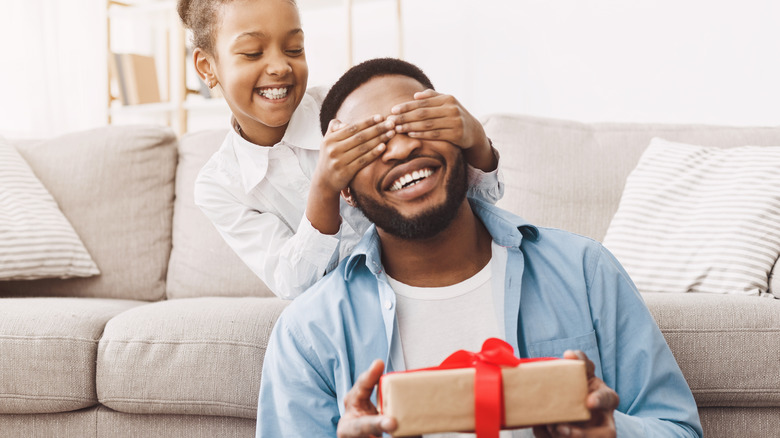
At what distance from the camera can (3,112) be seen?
3553mm

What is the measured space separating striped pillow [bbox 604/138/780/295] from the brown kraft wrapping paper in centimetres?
99

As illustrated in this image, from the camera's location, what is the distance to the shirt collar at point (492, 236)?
1155 millimetres

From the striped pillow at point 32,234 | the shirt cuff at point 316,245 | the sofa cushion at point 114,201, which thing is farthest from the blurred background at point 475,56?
the shirt cuff at point 316,245

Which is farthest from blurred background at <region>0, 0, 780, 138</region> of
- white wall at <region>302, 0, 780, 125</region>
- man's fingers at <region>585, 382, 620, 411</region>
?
man's fingers at <region>585, 382, 620, 411</region>

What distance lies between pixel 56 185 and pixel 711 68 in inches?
96.3

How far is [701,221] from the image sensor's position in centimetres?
171

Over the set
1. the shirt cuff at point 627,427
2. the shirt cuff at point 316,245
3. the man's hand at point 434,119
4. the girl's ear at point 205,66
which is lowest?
the shirt cuff at point 627,427

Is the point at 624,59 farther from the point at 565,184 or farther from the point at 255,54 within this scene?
the point at 255,54

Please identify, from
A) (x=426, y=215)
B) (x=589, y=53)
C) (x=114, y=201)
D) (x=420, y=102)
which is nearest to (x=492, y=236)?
(x=426, y=215)

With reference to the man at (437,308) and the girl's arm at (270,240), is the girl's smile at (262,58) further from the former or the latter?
the man at (437,308)

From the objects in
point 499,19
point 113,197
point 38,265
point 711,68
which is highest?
point 499,19

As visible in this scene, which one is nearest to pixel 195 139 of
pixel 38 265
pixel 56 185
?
pixel 56 185

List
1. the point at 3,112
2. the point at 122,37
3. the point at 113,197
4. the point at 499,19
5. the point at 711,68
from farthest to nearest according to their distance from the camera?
the point at 122,37 → the point at 3,112 → the point at 499,19 → the point at 711,68 → the point at 113,197

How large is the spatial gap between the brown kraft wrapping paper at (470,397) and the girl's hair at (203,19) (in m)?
0.97
